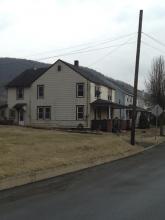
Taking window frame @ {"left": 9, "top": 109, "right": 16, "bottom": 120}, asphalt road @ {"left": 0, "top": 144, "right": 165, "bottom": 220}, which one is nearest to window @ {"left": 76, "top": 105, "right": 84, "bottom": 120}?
window frame @ {"left": 9, "top": 109, "right": 16, "bottom": 120}

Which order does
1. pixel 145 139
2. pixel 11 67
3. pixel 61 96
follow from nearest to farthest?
pixel 145 139 < pixel 61 96 < pixel 11 67

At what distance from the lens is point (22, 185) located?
1479cm

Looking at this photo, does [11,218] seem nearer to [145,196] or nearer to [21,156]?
[145,196]

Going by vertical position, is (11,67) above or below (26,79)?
above

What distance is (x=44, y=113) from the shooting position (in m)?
57.0

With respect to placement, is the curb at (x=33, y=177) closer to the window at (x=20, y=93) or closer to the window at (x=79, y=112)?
the window at (x=79, y=112)

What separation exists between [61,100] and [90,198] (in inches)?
1725

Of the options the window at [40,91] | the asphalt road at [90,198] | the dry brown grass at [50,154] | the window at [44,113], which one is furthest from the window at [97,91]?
the asphalt road at [90,198]

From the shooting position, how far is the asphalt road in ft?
31.9

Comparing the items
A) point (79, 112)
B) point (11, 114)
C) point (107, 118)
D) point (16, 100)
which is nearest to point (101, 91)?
point (107, 118)

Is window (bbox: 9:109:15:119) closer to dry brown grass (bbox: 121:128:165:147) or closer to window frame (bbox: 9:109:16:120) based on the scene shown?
window frame (bbox: 9:109:16:120)

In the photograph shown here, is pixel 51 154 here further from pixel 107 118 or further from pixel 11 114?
pixel 11 114

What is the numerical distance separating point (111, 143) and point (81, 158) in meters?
8.78

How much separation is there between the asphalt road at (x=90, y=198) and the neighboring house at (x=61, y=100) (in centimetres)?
3518
